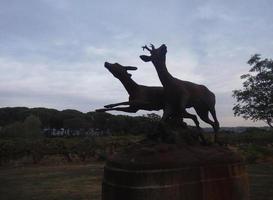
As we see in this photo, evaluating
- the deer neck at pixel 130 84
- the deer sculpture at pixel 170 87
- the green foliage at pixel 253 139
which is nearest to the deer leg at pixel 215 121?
the deer sculpture at pixel 170 87

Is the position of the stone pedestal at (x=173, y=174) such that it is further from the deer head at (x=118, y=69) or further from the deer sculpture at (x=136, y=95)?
the deer head at (x=118, y=69)

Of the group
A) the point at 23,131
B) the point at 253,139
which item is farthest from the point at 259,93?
the point at 23,131

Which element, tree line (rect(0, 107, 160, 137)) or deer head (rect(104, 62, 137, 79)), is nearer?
deer head (rect(104, 62, 137, 79))

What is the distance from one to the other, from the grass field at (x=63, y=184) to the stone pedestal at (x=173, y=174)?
4199mm

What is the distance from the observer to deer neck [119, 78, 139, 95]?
5781 mm

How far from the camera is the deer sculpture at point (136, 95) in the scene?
5652mm

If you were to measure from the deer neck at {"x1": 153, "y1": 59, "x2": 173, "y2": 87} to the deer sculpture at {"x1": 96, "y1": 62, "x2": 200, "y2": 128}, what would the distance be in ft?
0.68

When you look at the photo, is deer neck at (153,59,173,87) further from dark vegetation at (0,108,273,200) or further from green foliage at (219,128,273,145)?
Answer: green foliage at (219,128,273,145)

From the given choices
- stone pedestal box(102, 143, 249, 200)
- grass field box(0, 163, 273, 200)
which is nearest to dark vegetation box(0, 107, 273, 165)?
grass field box(0, 163, 273, 200)

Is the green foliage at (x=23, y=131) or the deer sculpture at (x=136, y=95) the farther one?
the green foliage at (x=23, y=131)

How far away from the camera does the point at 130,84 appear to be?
A: 5.80 meters

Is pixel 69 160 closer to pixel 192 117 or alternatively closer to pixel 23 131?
pixel 23 131

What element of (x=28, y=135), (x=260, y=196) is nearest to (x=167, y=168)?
(x=260, y=196)

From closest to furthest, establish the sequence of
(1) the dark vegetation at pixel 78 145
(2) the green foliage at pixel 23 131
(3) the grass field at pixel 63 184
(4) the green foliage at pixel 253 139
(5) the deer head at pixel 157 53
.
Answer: (5) the deer head at pixel 157 53 < (3) the grass field at pixel 63 184 < (1) the dark vegetation at pixel 78 145 < (4) the green foliage at pixel 253 139 < (2) the green foliage at pixel 23 131
